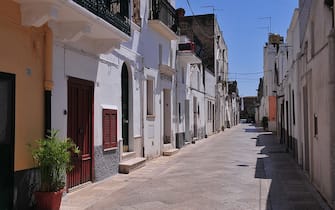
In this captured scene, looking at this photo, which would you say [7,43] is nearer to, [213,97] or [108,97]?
[108,97]

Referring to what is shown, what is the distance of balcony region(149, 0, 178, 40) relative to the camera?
16.2m

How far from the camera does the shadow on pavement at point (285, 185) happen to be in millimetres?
7988

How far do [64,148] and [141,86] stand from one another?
760cm

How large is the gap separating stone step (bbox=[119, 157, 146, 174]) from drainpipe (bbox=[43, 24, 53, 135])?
4535 millimetres

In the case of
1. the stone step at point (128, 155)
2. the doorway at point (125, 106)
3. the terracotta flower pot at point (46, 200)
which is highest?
the doorway at point (125, 106)

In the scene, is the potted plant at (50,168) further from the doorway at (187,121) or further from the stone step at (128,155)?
the doorway at (187,121)

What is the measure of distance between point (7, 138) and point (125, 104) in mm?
7161

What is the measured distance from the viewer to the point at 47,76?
26.0 feet

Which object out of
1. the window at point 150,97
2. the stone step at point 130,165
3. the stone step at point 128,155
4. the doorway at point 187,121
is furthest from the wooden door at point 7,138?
the doorway at point 187,121

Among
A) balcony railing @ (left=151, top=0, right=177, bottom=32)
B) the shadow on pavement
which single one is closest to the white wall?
the shadow on pavement

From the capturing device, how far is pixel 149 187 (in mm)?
10008

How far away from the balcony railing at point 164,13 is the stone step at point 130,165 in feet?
19.6

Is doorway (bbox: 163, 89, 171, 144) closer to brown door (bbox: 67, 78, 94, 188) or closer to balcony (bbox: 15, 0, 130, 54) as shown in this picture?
balcony (bbox: 15, 0, 130, 54)

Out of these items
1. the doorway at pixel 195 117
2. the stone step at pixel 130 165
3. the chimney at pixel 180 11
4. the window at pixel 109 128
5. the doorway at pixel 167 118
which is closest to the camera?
the window at pixel 109 128
